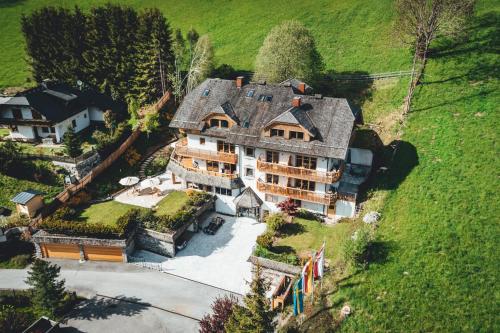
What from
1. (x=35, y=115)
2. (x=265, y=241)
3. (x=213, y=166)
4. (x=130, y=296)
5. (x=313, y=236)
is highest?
(x=35, y=115)

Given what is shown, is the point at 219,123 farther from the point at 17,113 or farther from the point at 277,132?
the point at 17,113

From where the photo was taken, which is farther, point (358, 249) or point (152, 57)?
point (152, 57)

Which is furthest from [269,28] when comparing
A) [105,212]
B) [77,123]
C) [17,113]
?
[105,212]

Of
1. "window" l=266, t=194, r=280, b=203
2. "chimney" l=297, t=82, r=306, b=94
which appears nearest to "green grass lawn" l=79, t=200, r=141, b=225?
"window" l=266, t=194, r=280, b=203

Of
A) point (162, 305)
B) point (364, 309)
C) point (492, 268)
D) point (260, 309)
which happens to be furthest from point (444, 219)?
point (162, 305)

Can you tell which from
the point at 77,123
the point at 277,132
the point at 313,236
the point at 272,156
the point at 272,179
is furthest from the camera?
the point at 77,123

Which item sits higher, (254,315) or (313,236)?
(254,315)

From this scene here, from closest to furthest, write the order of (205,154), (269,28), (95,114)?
(205,154) < (95,114) < (269,28)
